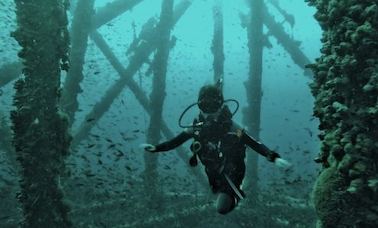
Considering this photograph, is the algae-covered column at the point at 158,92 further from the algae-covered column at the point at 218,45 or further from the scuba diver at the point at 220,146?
the scuba diver at the point at 220,146

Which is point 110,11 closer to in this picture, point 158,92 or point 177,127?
point 158,92

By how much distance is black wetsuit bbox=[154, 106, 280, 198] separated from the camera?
15.2 ft

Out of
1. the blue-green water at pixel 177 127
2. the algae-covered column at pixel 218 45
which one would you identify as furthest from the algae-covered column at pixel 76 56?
the algae-covered column at pixel 218 45

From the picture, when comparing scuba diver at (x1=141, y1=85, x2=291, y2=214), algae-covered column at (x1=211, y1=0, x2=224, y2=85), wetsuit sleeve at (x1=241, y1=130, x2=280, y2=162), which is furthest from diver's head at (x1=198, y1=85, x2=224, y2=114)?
algae-covered column at (x1=211, y1=0, x2=224, y2=85)

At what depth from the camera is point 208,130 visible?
464 centimetres

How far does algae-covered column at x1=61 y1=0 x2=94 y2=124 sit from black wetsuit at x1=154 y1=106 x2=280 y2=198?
483 cm

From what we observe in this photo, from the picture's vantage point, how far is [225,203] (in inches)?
181

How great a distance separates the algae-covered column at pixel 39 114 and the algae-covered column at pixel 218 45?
614 cm

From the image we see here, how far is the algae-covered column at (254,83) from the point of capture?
11195mm

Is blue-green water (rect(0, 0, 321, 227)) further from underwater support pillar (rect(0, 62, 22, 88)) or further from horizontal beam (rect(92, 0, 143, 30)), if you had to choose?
horizontal beam (rect(92, 0, 143, 30))

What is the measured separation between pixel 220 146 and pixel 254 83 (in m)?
6.81

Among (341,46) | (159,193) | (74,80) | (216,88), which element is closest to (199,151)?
(216,88)

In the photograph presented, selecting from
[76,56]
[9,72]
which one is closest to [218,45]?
[76,56]

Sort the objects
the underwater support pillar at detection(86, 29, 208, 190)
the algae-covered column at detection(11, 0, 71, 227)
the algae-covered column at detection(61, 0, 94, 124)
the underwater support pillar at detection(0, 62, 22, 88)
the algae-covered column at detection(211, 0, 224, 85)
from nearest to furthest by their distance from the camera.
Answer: the algae-covered column at detection(11, 0, 71, 227), the underwater support pillar at detection(0, 62, 22, 88), the algae-covered column at detection(61, 0, 94, 124), the underwater support pillar at detection(86, 29, 208, 190), the algae-covered column at detection(211, 0, 224, 85)
